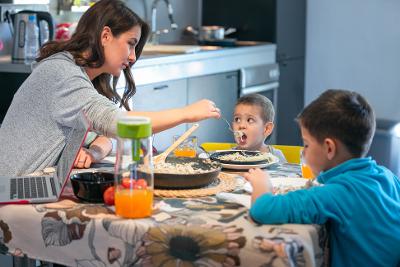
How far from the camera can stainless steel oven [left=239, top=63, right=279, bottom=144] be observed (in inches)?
193

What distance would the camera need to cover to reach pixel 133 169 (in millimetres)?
1766

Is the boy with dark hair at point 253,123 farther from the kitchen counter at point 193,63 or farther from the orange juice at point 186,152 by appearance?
the kitchen counter at point 193,63

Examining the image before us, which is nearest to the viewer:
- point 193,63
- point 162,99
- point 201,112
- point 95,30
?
point 201,112

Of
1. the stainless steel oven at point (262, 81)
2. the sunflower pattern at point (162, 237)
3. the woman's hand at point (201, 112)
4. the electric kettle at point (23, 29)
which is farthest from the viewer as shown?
the stainless steel oven at point (262, 81)

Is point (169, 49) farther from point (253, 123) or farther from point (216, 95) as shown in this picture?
point (253, 123)

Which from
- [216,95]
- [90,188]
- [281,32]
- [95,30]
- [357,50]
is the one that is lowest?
[216,95]

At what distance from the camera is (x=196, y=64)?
4422mm

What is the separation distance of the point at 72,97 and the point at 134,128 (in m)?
0.59

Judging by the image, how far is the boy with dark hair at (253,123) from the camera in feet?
8.87

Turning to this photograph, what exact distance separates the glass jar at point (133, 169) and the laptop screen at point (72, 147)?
0.22 m

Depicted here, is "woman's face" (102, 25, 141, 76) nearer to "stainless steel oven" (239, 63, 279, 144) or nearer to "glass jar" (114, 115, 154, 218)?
"glass jar" (114, 115, 154, 218)

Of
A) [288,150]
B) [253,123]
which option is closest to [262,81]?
[288,150]

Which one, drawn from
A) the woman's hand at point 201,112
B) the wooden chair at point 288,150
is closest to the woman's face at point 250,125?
the wooden chair at point 288,150

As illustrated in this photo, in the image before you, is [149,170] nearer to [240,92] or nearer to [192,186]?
[192,186]
